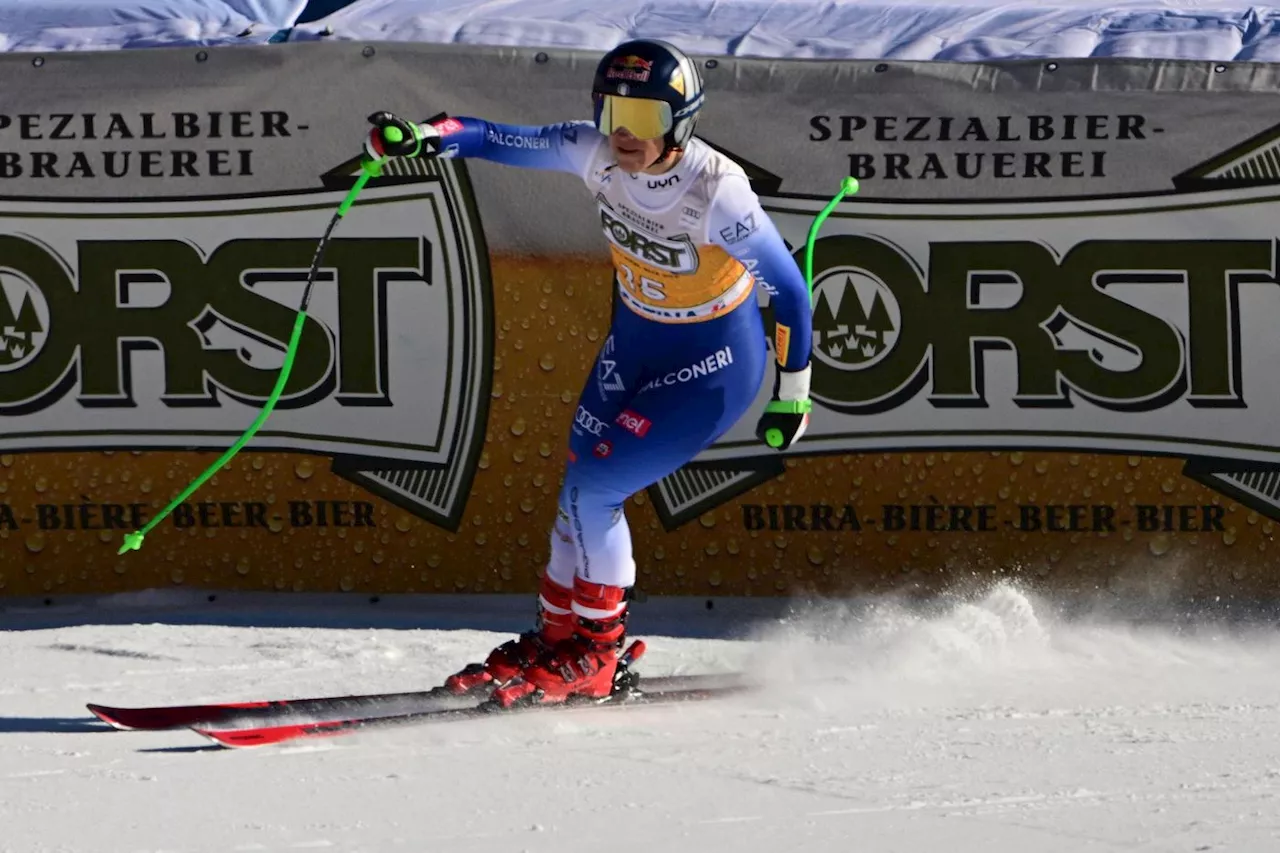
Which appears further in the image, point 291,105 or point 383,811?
point 291,105

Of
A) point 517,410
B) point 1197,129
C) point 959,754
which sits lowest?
point 959,754

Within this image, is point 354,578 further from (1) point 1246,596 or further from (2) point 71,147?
(1) point 1246,596

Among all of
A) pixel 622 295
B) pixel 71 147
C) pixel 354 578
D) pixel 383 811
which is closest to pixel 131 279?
pixel 71 147

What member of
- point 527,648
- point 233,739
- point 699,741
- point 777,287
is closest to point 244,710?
point 233,739

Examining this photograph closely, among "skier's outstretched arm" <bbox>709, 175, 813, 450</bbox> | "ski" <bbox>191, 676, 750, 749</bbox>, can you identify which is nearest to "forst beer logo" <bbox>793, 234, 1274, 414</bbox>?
"ski" <bbox>191, 676, 750, 749</bbox>

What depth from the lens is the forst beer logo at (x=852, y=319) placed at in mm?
6996

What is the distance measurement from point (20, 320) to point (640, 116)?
3.19m

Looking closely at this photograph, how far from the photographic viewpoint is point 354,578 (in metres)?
7.22

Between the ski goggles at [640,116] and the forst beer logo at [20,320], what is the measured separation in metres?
3.00

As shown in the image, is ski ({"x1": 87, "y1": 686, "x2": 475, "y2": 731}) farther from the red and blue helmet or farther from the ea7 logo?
the red and blue helmet

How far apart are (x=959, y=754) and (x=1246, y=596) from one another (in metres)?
2.73

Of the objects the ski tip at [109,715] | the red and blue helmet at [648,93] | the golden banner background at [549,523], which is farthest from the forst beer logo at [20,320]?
the red and blue helmet at [648,93]

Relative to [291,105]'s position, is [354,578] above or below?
below

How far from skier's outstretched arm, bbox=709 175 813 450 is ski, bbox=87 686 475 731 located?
4.47 feet
